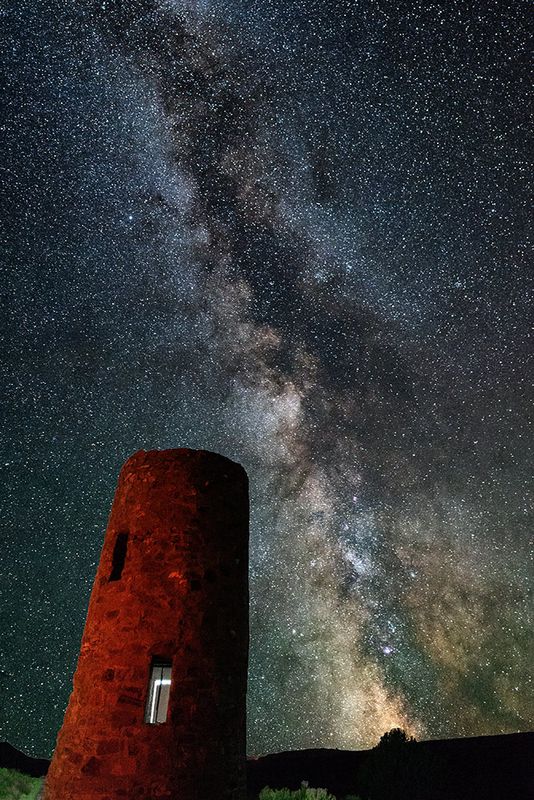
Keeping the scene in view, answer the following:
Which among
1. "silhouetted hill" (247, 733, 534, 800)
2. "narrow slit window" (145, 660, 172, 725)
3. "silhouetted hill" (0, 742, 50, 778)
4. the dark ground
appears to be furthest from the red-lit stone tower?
"silhouetted hill" (0, 742, 50, 778)

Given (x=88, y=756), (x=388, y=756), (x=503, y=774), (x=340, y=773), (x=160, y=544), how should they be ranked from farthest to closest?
(x=340, y=773)
(x=503, y=774)
(x=388, y=756)
(x=160, y=544)
(x=88, y=756)

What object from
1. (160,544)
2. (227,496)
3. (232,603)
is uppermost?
(227,496)

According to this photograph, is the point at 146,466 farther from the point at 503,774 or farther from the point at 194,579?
the point at 503,774

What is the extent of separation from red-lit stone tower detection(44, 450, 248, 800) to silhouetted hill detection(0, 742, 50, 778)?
20883 mm

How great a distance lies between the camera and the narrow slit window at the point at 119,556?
25.1ft

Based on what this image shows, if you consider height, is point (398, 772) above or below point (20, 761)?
below

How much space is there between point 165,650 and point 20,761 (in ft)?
80.2

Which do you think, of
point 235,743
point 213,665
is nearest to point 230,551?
point 213,665

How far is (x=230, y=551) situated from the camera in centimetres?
798

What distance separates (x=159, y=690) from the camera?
6.98 meters

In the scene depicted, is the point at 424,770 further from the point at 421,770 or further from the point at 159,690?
the point at 159,690

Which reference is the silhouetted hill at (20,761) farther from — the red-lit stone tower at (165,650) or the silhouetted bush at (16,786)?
the red-lit stone tower at (165,650)

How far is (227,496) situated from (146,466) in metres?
1.30

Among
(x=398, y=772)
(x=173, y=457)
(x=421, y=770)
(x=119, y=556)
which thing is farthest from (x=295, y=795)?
(x=173, y=457)
